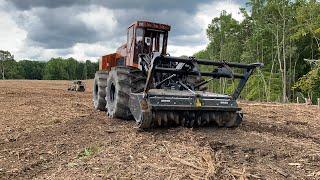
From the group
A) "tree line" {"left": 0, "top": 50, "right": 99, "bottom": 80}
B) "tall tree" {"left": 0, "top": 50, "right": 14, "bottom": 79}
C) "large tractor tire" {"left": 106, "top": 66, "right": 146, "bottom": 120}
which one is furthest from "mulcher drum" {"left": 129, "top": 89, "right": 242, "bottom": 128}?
"tree line" {"left": 0, "top": 50, "right": 99, "bottom": 80}

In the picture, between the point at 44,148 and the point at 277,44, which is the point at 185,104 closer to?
the point at 44,148

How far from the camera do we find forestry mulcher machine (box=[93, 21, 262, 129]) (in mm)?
9000

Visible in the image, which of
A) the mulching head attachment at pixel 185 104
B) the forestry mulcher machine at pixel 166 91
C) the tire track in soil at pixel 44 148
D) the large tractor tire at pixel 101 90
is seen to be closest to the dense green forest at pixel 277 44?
the large tractor tire at pixel 101 90

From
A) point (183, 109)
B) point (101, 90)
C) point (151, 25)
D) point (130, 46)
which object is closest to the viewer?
point (183, 109)

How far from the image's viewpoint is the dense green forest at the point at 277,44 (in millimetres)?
42156

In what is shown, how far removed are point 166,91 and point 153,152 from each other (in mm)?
2700

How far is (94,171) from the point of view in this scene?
5996mm

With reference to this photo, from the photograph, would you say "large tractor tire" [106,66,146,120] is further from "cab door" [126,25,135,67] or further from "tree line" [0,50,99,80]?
"tree line" [0,50,99,80]

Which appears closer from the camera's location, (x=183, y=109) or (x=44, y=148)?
(x=44, y=148)

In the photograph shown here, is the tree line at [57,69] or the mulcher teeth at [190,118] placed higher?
the tree line at [57,69]

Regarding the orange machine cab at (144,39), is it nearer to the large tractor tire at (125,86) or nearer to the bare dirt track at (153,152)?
the large tractor tire at (125,86)

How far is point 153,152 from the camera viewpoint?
7.10 m

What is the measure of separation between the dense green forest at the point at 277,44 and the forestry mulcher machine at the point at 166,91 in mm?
25185

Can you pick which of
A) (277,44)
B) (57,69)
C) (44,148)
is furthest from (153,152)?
(57,69)
